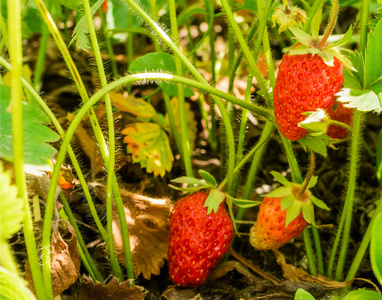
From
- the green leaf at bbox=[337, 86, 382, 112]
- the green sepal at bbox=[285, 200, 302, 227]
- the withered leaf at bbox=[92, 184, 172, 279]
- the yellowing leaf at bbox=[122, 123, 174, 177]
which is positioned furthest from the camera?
the yellowing leaf at bbox=[122, 123, 174, 177]

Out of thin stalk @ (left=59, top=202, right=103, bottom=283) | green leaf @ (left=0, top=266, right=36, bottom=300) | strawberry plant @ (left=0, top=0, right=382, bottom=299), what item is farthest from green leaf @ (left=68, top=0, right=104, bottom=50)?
green leaf @ (left=0, top=266, right=36, bottom=300)

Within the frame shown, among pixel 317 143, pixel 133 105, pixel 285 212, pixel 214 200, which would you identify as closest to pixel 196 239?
pixel 214 200

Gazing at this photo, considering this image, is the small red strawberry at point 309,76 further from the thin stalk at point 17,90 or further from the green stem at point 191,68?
the thin stalk at point 17,90

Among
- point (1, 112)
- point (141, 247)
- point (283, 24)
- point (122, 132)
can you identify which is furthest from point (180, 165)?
point (1, 112)

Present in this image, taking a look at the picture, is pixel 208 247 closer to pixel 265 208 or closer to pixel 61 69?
pixel 265 208

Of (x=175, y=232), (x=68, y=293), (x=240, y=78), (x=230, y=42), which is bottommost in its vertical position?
(x=68, y=293)

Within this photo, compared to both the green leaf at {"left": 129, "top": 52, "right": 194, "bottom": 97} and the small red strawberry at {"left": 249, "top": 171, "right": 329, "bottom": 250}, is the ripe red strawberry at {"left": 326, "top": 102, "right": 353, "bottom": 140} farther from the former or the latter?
the green leaf at {"left": 129, "top": 52, "right": 194, "bottom": 97}
